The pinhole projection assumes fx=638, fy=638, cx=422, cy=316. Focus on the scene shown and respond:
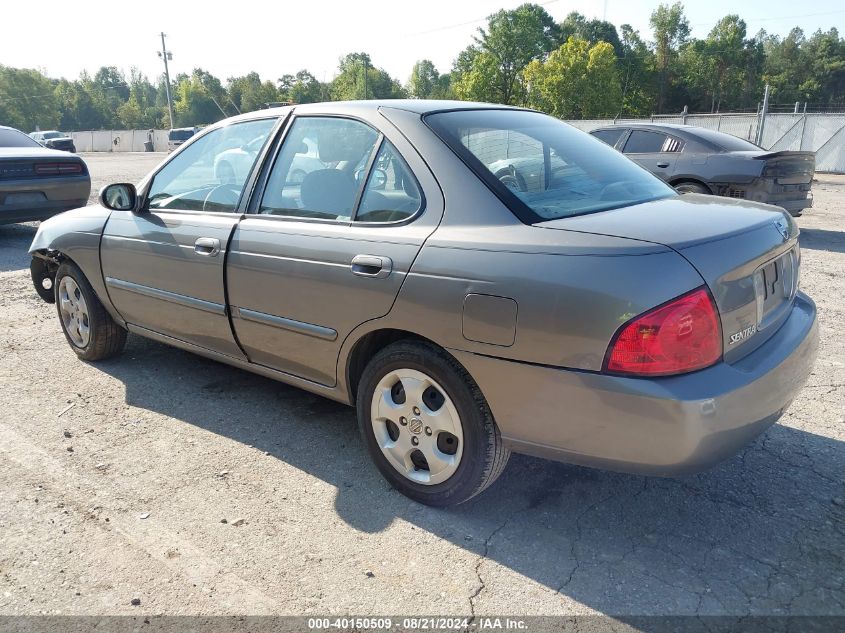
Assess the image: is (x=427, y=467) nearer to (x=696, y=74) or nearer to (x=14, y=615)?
(x=14, y=615)

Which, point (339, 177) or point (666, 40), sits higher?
point (666, 40)

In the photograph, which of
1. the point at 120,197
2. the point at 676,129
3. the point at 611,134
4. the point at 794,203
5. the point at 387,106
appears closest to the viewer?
the point at 387,106

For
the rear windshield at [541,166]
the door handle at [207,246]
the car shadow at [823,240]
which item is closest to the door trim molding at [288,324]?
the door handle at [207,246]

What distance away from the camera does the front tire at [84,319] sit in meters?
4.31

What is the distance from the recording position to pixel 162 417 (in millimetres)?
3697

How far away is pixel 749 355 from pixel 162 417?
10.0 feet

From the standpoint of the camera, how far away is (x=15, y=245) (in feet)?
30.5

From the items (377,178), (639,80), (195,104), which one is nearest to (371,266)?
(377,178)

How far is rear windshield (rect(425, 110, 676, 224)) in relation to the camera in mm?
2594

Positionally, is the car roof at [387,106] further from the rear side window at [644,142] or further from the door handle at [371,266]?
the rear side window at [644,142]

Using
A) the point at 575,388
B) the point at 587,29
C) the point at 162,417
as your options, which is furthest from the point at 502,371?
the point at 587,29

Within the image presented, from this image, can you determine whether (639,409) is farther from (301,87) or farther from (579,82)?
(301,87)

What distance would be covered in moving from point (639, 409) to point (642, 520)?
82 centimetres

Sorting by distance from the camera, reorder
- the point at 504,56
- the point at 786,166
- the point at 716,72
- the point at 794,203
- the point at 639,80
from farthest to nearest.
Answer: the point at 716,72
the point at 639,80
the point at 504,56
the point at 794,203
the point at 786,166
